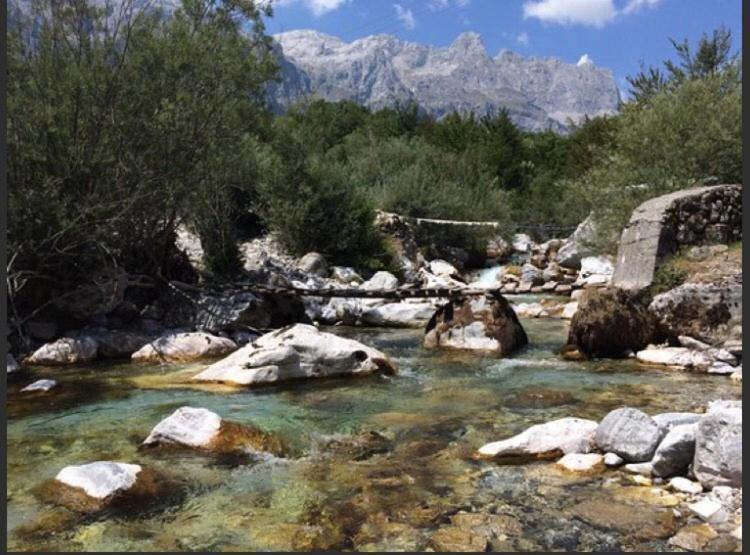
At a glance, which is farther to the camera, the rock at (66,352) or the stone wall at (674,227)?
the stone wall at (674,227)

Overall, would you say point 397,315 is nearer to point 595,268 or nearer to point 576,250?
point 595,268

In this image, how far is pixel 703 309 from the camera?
10.7 meters

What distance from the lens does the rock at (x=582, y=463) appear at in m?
5.65

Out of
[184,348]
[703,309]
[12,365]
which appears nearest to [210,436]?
[184,348]

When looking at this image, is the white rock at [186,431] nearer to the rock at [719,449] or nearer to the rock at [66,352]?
the rock at [719,449]

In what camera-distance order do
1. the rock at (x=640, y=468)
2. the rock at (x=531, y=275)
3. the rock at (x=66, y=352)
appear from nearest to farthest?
the rock at (x=640, y=468) → the rock at (x=66, y=352) → the rock at (x=531, y=275)

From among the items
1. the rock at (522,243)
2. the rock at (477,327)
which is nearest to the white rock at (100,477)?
the rock at (477,327)

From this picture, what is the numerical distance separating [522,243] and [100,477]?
2932cm

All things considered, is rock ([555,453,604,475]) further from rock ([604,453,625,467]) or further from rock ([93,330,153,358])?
rock ([93,330,153,358])

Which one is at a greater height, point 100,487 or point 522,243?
point 522,243

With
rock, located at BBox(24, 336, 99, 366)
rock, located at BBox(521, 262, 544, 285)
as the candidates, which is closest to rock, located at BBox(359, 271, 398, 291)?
rock, located at BBox(521, 262, 544, 285)

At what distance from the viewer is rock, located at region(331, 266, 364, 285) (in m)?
20.7

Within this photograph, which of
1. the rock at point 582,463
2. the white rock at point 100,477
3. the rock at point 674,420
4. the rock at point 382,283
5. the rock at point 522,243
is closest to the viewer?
the white rock at point 100,477

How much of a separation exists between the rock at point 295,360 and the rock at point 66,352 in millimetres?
2886
